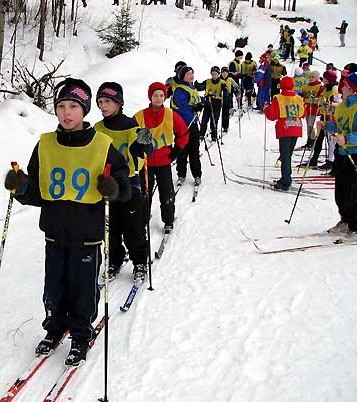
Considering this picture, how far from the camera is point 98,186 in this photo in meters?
3.09

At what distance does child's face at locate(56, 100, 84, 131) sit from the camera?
317 centimetres

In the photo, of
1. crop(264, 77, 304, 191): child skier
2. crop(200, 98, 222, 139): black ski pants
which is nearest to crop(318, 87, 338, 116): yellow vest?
crop(264, 77, 304, 191): child skier

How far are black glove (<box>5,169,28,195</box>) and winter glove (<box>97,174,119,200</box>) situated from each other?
51 centimetres

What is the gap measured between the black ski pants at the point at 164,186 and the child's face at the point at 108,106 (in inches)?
Answer: 51.0

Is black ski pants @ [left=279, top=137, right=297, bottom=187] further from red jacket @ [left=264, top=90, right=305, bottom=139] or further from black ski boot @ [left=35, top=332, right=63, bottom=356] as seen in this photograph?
black ski boot @ [left=35, top=332, right=63, bottom=356]

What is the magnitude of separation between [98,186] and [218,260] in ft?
8.12

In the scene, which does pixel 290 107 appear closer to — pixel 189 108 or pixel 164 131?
pixel 189 108

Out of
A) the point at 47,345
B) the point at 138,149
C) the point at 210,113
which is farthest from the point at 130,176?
the point at 210,113

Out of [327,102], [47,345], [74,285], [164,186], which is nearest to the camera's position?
[74,285]

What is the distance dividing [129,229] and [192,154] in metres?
3.58

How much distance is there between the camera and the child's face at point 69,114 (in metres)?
3.17

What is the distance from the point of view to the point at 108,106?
13.9 ft

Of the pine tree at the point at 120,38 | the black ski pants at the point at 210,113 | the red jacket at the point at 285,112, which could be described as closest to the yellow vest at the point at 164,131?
the red jacket at the point at 285,112

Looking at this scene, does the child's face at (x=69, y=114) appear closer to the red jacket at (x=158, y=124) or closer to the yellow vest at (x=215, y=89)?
the red jacket at (x=158, y=124)
